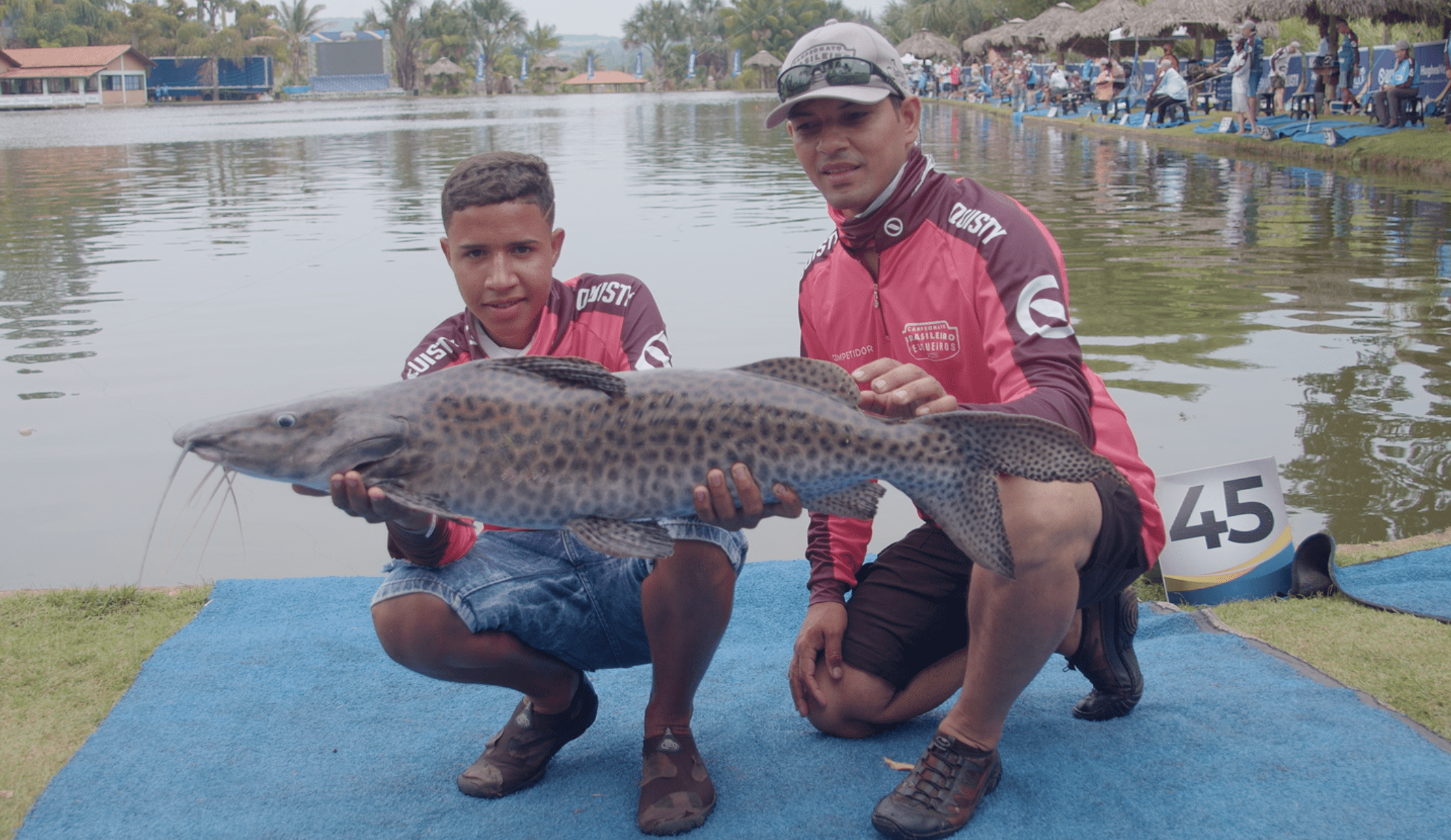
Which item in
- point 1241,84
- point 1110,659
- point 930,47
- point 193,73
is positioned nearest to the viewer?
point 1110,659

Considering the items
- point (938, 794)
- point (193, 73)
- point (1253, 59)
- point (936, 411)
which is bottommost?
point (938, 794)

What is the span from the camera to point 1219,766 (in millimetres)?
3096

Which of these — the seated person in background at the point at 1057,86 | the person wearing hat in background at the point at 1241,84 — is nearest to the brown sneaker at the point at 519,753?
the person wearing hat in background at the point at 1241,84

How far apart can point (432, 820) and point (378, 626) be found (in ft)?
1.86

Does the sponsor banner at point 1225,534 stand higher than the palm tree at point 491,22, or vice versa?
the palm tree at point 491,22

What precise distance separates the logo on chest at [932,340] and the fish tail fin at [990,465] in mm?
828

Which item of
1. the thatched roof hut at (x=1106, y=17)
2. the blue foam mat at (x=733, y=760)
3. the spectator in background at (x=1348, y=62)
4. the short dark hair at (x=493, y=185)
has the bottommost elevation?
the blue foam mat at (x=733, y=760)

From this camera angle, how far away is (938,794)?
2918 millimetres

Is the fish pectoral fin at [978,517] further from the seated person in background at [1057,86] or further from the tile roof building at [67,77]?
the tile roof building at [67,77]

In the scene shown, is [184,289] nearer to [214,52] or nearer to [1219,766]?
[1219,766]

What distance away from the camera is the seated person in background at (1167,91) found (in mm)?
27922

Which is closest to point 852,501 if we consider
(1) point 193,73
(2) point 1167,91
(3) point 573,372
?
(3) point 573,372

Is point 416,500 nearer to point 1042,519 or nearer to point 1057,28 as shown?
point 1042,519

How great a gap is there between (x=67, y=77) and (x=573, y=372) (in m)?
100
